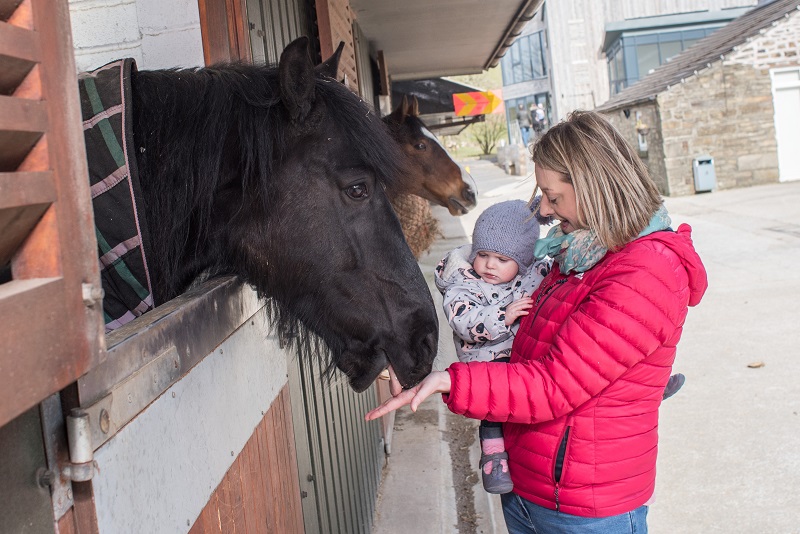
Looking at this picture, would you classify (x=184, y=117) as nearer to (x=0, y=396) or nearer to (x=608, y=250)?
(x=608, y=250)

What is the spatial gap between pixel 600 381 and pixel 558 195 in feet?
1.73

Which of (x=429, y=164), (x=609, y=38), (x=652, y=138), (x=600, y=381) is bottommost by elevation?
(x=600, y=381)

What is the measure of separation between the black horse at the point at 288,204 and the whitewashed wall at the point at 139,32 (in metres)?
0.70

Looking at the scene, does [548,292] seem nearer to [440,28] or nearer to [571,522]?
[571,522]

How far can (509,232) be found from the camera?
2266mm

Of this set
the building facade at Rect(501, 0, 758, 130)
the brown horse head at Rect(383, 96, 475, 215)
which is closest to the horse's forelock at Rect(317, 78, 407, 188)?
the brown horse head at Rect(383, 96, 475, 215)

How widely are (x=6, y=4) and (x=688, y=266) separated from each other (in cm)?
161

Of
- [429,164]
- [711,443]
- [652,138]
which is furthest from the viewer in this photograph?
[652,138]

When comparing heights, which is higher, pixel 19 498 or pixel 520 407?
pixel 19 498

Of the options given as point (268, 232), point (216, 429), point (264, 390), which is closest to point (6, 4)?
point (216, 429)

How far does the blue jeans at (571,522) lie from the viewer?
1.86 m

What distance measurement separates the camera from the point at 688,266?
5.96ft

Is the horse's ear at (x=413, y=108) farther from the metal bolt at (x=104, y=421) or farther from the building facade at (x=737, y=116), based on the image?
the building facade at (x=737, y=116)

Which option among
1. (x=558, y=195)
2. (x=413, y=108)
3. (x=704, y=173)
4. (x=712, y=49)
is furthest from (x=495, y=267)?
(x=712, y=49)
